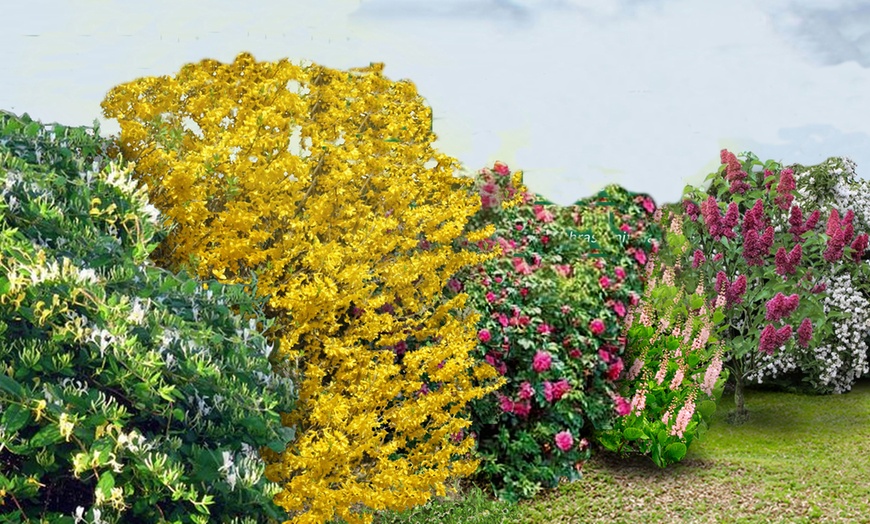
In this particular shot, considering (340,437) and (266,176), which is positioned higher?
(266,176)

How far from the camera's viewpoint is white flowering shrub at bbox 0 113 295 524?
314 cm

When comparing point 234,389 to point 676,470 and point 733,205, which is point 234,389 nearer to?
point 676,470

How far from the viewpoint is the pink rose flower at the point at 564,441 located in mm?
7406

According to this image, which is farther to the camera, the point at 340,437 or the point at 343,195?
the point at 343,195

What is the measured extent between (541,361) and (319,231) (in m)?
2.49

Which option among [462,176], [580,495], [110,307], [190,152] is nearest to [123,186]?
[110,307]

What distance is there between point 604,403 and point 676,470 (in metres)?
0.89

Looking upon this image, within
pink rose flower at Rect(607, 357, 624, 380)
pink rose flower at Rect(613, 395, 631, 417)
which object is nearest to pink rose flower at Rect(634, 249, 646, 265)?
pink rose flower at Rect(607, 357, 624, 380)

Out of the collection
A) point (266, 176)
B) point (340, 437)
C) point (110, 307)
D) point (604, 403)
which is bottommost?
point (604, 403)

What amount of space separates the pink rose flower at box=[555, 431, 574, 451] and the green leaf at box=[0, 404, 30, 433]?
16.6 feet

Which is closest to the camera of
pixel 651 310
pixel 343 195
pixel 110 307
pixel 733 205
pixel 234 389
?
pixel 110 307

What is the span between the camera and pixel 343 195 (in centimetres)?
565

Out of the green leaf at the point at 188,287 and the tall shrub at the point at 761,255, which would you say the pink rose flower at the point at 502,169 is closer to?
the tall shrub at the point at 761,255

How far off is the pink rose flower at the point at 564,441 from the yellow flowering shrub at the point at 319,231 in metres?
1.48
